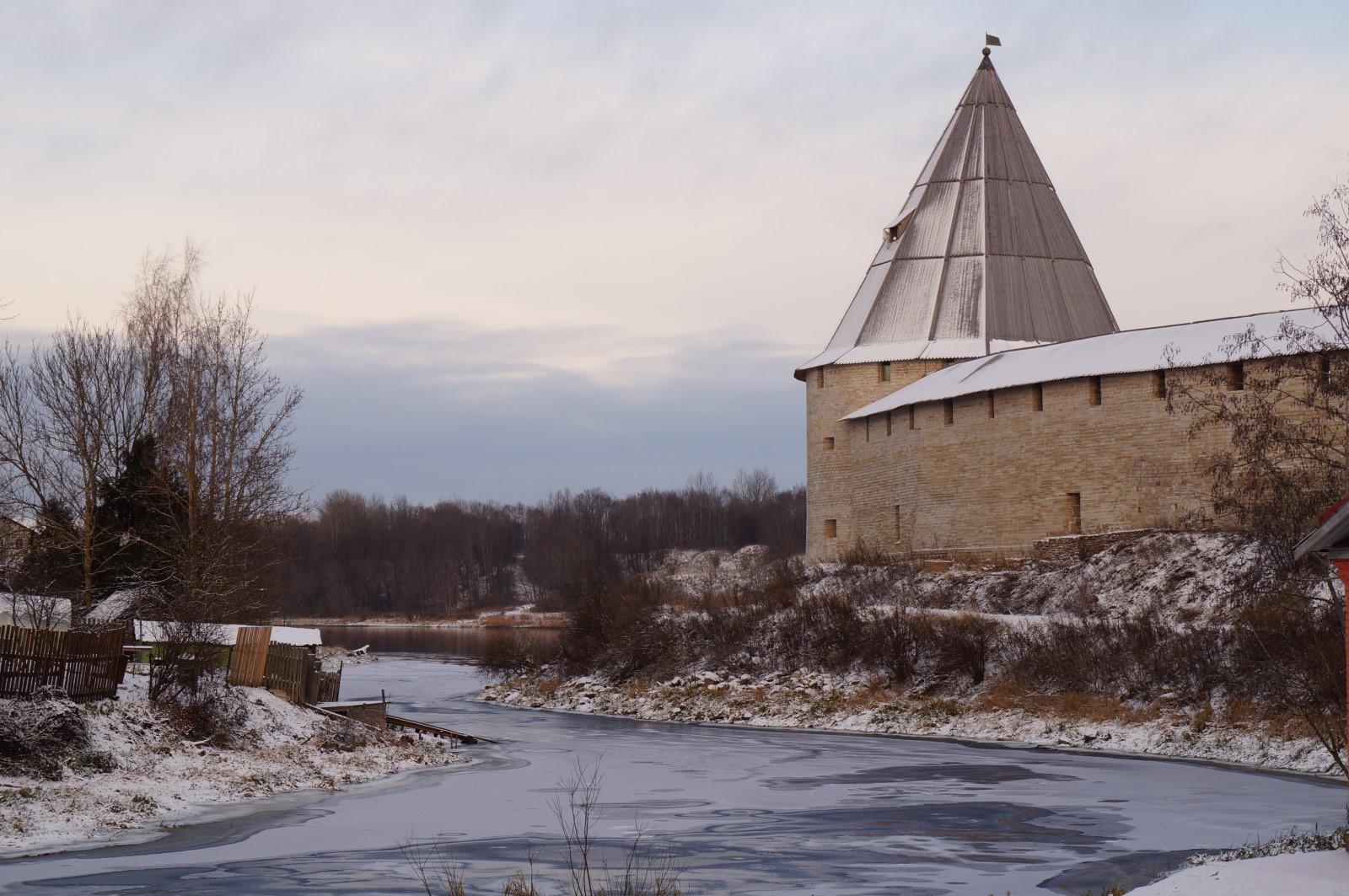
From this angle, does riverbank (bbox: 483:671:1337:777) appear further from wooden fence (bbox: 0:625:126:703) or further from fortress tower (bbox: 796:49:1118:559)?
wooden fence (bbox: 0:625:126:703)

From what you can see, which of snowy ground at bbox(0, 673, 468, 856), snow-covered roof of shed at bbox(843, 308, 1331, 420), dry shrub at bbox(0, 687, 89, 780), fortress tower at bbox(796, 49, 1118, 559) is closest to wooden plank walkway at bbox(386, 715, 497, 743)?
snowy ground at bbox(0, 673, 468, 856)

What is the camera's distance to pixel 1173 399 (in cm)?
2503

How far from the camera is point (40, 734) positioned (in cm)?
1178

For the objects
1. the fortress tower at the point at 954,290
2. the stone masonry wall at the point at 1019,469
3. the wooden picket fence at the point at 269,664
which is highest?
the fortress tower at the point at 954,290

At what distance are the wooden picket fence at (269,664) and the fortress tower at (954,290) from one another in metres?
18.9

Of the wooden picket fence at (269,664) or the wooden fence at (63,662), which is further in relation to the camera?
the wooden picket fence at (269,664)

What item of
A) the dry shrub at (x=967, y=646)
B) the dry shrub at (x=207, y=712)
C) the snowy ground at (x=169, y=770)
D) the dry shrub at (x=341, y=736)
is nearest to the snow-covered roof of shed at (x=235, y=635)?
the snowy ground at (x=169, y=770)

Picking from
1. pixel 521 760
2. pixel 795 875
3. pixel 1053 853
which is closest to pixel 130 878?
pixel 795 875

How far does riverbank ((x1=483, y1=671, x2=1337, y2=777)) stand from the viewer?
16531 millimetres

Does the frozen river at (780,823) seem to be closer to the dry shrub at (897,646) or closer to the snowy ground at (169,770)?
the snowy ground at (169,770)

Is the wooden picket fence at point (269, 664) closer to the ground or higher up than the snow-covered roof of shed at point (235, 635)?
closer to the ground

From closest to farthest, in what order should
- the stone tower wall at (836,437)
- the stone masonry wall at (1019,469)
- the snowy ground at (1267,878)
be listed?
the snowy ground at (1267,878), the stone masonry wall at (1019,469), the stone tower wall at (836,437)

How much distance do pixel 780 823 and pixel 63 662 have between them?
6.82 meters

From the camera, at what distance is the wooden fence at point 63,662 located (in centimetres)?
1223
